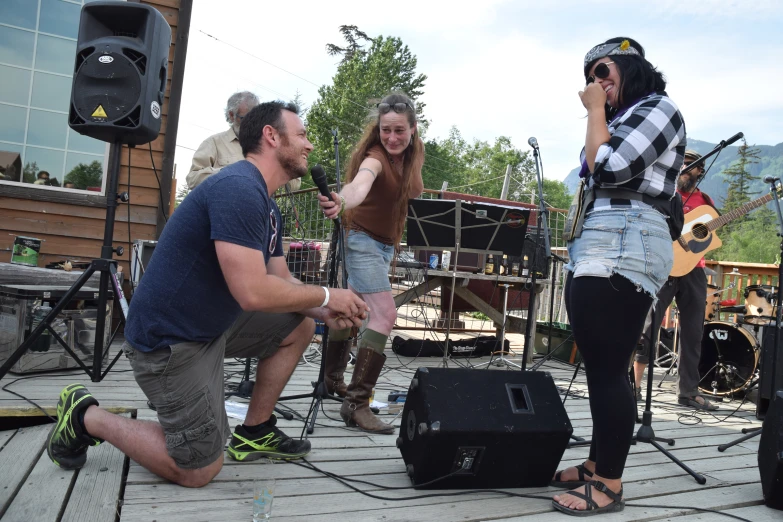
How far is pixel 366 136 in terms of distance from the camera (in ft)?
10.9

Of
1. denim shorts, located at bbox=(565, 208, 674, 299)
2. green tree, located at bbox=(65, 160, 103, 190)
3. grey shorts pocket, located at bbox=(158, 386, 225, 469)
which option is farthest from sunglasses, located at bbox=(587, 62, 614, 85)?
green tree, located at bbox=(65, 160, 103, 190)

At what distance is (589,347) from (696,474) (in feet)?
3.42

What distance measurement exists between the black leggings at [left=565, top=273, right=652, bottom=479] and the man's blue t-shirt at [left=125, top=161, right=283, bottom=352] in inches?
46.6

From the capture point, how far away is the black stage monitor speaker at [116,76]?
3.41 meters

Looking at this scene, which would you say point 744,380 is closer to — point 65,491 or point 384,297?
point 384,297

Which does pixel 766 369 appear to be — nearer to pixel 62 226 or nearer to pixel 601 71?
pixel 601 71

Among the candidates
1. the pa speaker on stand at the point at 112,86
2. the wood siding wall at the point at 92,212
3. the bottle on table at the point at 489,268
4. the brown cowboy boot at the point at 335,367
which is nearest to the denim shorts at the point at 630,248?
the brown cowboy boot at the point at 335,367

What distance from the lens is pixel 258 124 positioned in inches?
89.7

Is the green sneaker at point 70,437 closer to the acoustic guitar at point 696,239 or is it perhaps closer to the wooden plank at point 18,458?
the wooden plank at point 18,458

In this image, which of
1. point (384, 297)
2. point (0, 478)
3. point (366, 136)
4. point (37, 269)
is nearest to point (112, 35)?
point (366, 136)

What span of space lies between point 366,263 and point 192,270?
131 cm

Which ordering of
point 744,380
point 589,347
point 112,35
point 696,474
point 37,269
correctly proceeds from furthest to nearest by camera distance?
point 744,380 → point 37,269 → point 112,35 → point 696,474 → point 589,347

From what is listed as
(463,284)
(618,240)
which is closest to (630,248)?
(618,240)

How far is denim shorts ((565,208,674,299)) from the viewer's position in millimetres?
2086
